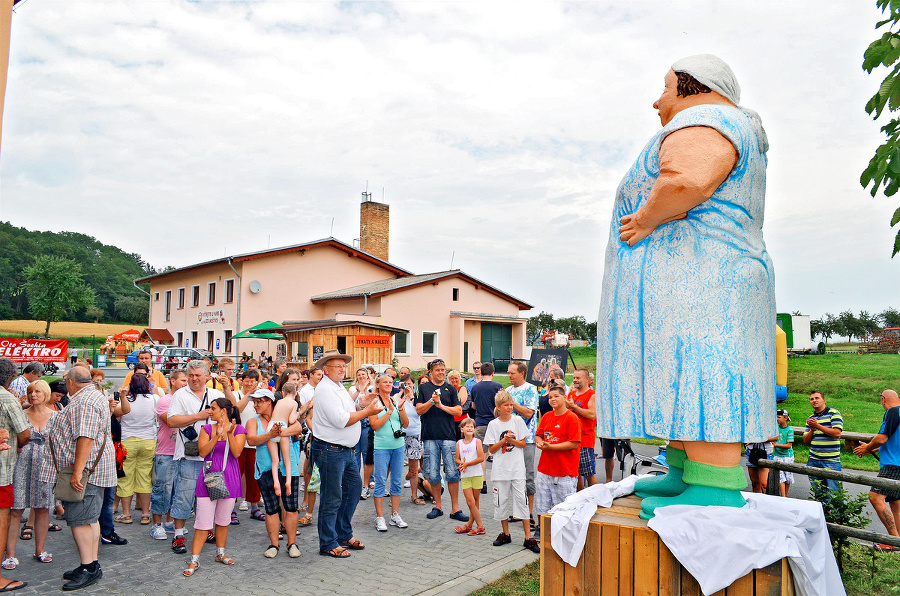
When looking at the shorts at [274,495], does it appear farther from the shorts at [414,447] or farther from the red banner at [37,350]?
the red banner at [37,350]

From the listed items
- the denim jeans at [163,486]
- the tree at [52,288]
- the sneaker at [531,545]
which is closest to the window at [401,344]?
the denim jeans at [163,486]

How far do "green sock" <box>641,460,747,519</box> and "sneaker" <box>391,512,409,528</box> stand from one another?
5308 mm

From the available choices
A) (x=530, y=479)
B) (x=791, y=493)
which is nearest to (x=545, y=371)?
(x=791, y=493)

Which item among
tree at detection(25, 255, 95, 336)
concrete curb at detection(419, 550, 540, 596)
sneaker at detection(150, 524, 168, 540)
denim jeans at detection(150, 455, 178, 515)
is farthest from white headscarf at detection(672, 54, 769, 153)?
tree at detection(25, 255, 95, 336)

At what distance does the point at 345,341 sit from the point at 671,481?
2240 centimetres

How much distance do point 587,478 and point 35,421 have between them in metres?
6.56

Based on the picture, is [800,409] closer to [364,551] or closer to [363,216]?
[364,551]

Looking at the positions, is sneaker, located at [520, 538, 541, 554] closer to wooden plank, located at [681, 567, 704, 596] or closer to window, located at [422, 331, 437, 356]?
wooden plank, located at [681, 567, 704, 596]

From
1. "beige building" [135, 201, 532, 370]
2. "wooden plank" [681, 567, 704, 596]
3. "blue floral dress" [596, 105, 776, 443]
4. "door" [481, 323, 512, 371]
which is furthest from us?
"door" [481, 323, 512, 371]

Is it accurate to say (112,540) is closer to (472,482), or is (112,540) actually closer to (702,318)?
(472,482)

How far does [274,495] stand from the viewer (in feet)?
21.3

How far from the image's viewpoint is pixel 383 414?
754 centimetres

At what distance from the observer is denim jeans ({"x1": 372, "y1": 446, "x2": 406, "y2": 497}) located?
296 inches

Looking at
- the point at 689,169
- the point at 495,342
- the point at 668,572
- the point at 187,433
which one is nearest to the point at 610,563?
the point at 668,572
